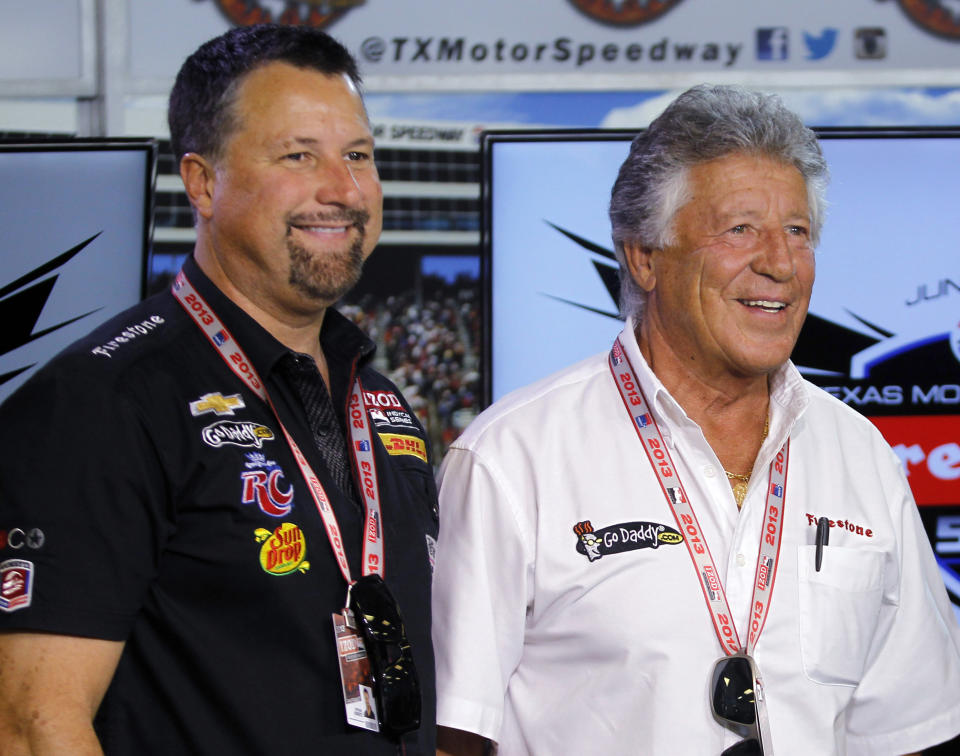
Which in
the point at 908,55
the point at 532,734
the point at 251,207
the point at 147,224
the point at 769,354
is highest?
the point at 908,55

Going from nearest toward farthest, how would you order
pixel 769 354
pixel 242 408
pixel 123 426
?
pixel 123 426 → pixel 242 408 → pixel 769 354

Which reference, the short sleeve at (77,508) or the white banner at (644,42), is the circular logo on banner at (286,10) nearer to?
the white banner at (644,42)

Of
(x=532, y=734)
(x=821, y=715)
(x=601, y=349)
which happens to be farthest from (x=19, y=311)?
(x=821, y=715)

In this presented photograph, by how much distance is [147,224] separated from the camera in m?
3.02

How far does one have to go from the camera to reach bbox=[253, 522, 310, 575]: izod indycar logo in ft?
5.15

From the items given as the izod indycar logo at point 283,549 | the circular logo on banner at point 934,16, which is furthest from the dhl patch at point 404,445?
the circular logo on banner at point 934,16

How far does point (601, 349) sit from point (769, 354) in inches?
42.8

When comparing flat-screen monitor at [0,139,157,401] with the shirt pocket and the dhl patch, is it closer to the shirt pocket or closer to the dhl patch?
the dhl patch

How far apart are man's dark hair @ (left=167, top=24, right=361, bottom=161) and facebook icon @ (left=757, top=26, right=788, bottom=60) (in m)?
1.70

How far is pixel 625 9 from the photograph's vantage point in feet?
10.5

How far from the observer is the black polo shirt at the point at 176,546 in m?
1.46

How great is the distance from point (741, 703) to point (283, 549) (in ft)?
2.49

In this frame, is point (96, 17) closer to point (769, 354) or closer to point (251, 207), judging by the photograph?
point (251, 207)

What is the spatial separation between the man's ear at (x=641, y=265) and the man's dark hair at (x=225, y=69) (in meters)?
0.63
